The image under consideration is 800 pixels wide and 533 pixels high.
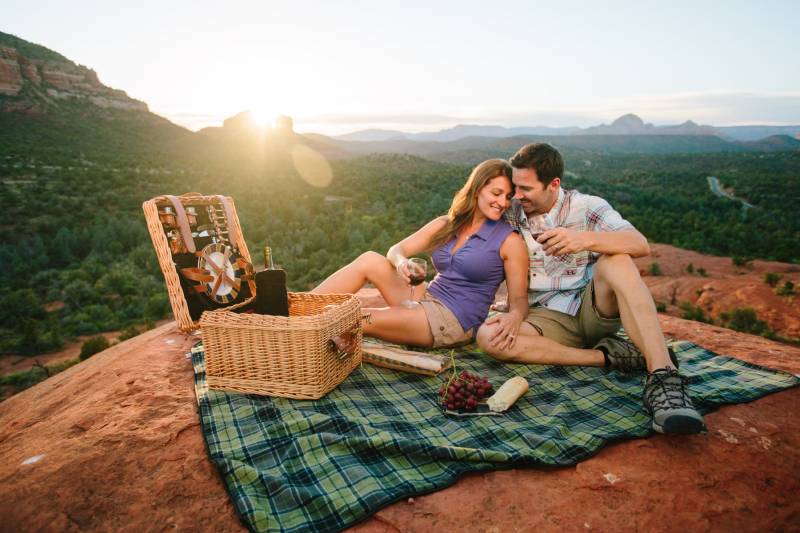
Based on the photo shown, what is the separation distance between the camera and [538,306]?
3.72m

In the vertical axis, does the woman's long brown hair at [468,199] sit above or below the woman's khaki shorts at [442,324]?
above

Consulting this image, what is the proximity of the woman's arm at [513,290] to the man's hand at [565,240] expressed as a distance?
1.70 feet

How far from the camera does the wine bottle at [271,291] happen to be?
3.24 m

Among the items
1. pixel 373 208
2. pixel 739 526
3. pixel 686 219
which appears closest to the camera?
pixel 739 526

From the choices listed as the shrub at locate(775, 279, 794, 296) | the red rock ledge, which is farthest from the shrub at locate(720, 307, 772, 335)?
the red rock ledge

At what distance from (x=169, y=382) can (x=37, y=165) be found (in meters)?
26.5

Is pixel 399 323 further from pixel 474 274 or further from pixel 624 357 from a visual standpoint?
pixel 624 357

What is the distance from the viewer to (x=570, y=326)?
3.55 meters

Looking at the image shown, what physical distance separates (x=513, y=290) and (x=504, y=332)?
0.38m

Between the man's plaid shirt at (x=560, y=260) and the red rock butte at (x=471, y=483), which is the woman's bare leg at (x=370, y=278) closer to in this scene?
the man's plaid shirt at (x=560, y=260)

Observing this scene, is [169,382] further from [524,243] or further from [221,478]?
[524,243]

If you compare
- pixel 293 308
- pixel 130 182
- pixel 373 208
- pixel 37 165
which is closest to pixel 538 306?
pixel 293 308

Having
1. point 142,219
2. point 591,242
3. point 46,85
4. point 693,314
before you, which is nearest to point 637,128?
A: point 46,85

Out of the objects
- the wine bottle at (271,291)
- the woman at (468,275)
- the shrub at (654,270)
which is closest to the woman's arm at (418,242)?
the woman at (468,275)
